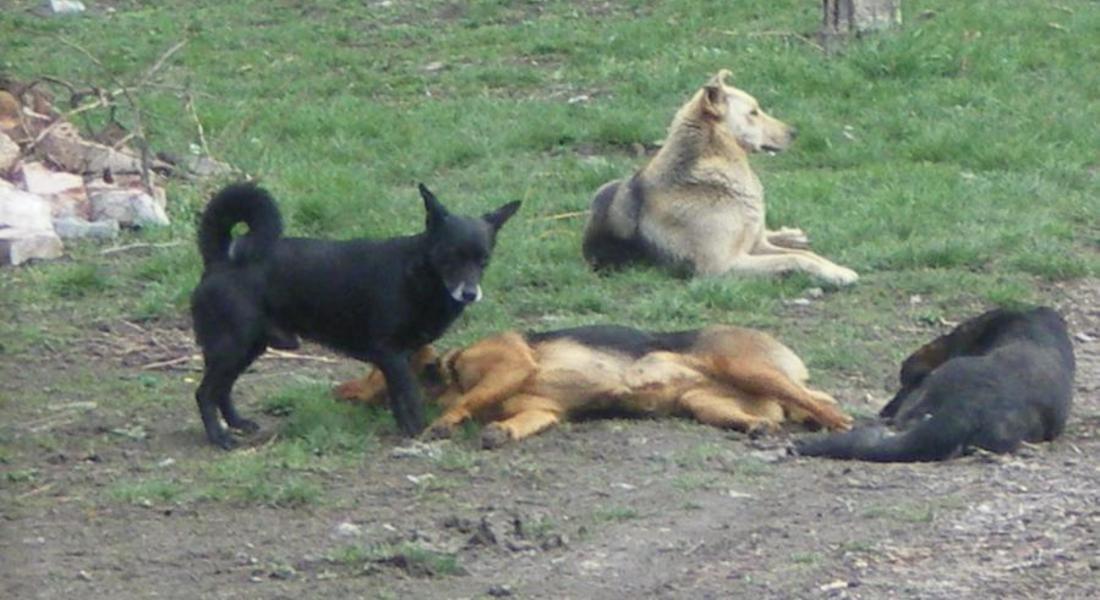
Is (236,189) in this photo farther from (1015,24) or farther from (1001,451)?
(1015,24)

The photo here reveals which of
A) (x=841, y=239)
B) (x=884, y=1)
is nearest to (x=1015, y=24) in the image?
(x=884, y=1)

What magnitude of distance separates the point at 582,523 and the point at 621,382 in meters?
1.51

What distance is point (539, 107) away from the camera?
48.1ft

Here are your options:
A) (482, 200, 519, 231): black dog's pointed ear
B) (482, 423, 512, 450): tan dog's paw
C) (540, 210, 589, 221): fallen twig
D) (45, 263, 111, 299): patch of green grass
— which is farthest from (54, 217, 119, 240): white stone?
(482, 423, 512, 450): tan dog's paw

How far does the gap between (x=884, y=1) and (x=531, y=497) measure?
980 cm

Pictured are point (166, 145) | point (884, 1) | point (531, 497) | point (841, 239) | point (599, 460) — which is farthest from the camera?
point (884, 1)

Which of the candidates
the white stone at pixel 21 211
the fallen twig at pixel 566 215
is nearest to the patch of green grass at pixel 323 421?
the white stone at pixel 21 211

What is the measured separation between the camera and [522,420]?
816 cm

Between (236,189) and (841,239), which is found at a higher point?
(236,189)

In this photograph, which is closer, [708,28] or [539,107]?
[539,107]

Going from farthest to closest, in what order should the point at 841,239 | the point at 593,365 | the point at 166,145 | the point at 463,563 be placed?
the point at 166,145 → the point at 841,239 → the point at 593,365 → the point at 463,563

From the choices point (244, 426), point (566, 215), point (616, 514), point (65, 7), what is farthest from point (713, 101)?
point (65, 7)

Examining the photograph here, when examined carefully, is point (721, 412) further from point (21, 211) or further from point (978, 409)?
point (21, 211)

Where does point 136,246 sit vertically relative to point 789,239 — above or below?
above
